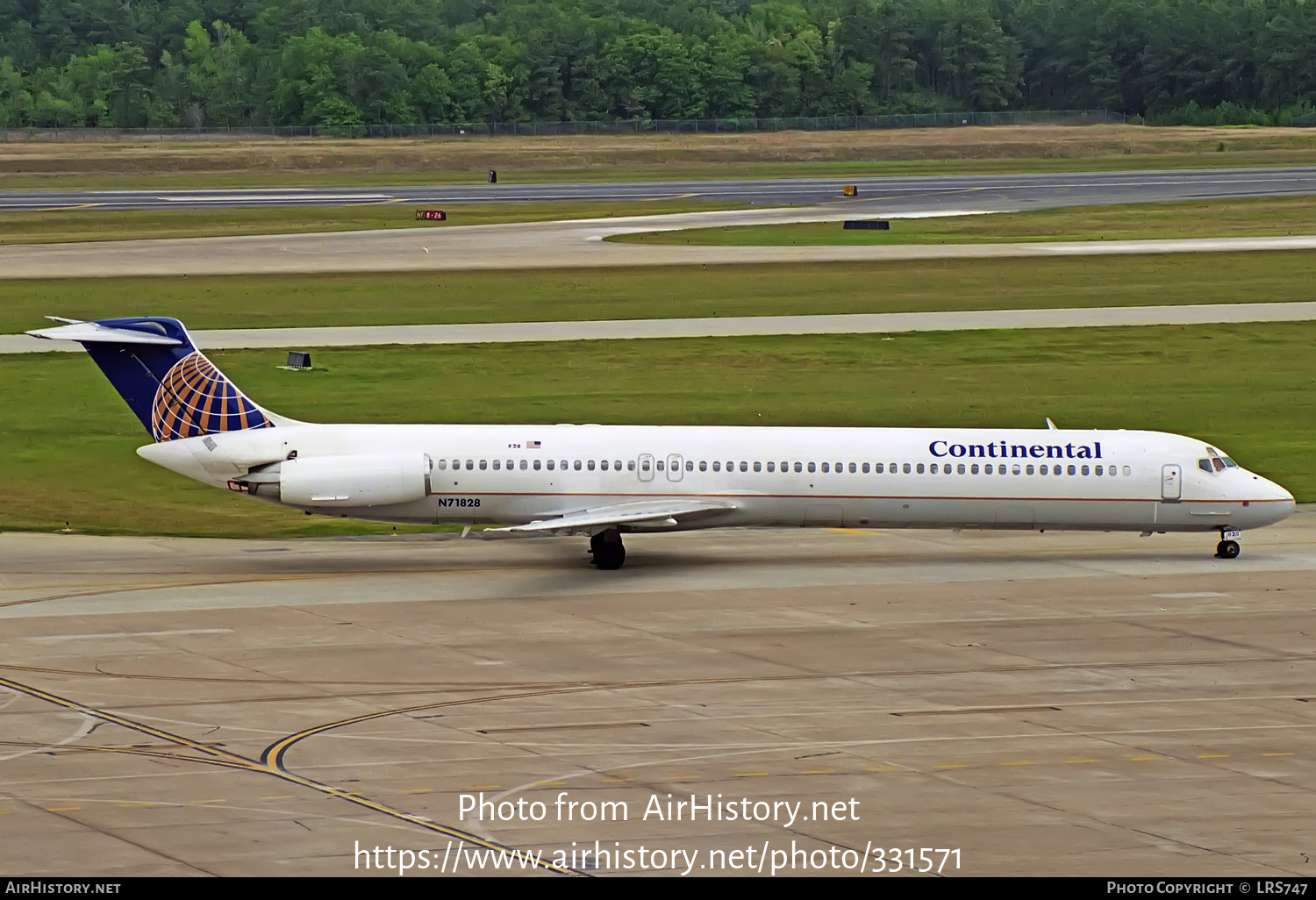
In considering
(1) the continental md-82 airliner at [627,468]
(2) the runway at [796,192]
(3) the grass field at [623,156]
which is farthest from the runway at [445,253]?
(1) the continental md-82 airliner at [627,468]

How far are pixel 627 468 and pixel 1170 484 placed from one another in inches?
484

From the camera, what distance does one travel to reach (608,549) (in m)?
41.0

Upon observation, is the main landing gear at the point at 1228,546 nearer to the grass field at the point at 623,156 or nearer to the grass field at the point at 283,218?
the grass field at the point at 283,218

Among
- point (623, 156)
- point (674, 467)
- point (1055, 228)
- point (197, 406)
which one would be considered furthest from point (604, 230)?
point (197, 406)

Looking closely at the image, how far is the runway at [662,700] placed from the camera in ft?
78.0

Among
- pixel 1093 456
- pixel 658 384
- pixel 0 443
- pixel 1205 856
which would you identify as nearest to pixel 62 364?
pixel 0 443

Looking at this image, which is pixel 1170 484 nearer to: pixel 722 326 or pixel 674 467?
pixel 674 467

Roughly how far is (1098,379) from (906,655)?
34.7m

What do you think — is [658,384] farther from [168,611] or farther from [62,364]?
[168,611]

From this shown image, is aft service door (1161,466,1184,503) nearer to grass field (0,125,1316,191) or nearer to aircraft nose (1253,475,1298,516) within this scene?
aircraft nose (1253,475,1298,516)

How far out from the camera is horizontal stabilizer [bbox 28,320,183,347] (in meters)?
40.9

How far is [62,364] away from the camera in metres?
68.7

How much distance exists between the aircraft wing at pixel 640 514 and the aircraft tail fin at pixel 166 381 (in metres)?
6.51
